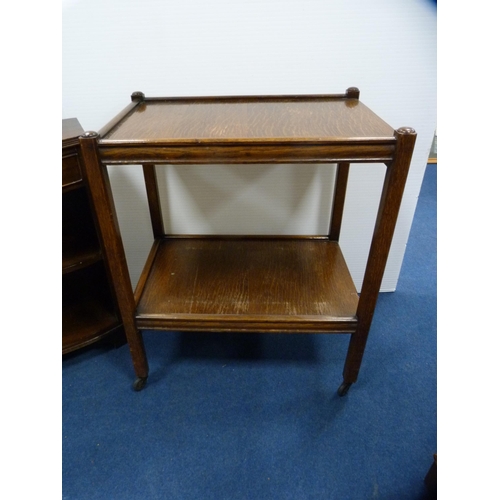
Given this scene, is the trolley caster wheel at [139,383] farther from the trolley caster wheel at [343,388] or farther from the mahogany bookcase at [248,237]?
the trolley caster wheel at [343,388]

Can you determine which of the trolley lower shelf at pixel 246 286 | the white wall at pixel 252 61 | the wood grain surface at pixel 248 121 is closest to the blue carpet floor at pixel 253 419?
the trolley lower shelf at pixel 246 286

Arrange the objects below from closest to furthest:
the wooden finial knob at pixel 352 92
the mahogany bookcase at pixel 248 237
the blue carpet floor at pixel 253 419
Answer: the mahogany bookcase at pixel 248 237
the blue carpet floor at pixel 253 419
the wooden finial knob at pixel 352 92

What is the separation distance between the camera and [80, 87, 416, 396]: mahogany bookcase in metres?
0.67

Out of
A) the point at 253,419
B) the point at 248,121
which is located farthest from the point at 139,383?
the point at 248,121

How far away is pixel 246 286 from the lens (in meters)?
0.98

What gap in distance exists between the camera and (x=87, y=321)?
3.63ft

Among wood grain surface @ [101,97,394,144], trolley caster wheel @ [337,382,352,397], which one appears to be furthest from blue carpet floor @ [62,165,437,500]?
wood grain surface @ [101,97,394,144]

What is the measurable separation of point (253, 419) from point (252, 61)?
35.8 inches

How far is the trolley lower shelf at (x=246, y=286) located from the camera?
2.92 ft

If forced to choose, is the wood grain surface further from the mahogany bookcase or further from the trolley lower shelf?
the trolley lower shelf

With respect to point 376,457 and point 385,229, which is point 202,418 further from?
point 385,229

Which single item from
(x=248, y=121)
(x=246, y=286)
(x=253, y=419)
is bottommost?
(x=253, y=419)

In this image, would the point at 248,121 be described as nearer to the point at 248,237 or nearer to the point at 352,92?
the point at 352,92

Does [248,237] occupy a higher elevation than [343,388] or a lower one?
higher
